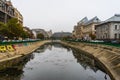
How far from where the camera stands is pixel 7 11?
10369cm

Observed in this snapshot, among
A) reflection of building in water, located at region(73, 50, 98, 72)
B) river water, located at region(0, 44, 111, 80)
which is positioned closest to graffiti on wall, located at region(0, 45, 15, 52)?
Result: river water, located at region(0, 44, 111, 80)

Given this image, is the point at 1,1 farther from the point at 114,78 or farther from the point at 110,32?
the point at 114,78

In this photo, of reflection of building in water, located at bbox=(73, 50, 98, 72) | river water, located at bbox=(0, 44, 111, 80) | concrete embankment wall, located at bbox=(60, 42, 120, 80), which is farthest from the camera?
reflection of building in water, located at bbox=(73, 50, 98, 72)

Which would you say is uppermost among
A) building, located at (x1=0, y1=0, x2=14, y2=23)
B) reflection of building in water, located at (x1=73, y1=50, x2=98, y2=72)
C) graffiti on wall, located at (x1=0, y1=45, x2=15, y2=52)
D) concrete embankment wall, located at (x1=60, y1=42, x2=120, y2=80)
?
building, located at (x1=0, y1=0, x2=14, y2=23)

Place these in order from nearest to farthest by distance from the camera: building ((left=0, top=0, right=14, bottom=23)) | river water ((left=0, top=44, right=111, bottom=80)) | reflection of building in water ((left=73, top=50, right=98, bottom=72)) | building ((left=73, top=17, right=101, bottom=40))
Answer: river water ((left=0, top=44, right=111, bottom=80)), reflection of building in water ((left=73, top=50, right=98, bottom=72)), building ((left=0, top=0, right=14, bottom=23)), building ((left=73, top=17, right=101, bottom=40))

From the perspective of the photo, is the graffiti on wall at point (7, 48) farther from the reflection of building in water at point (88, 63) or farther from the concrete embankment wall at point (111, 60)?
the concrete embankment wall at point (111, 60)

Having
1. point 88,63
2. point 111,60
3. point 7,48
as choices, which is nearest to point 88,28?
point 88,63

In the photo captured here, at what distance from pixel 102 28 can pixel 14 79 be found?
250 ft

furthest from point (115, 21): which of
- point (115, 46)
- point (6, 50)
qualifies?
point (6, 50)

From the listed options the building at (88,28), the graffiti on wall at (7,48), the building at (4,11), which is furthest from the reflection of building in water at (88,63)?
the building at (88,28)

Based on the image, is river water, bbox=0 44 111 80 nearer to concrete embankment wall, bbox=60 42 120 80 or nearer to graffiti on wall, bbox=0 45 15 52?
concrete embankment wall, bbox=60 42 120 80

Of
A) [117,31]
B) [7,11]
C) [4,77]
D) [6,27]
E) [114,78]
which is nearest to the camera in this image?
[114,78]

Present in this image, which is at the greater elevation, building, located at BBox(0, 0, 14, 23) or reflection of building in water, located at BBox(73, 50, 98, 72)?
building, located at BBox(0, 0, 14, 23)

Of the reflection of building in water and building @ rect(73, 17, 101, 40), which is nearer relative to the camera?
the reflection of building in water
